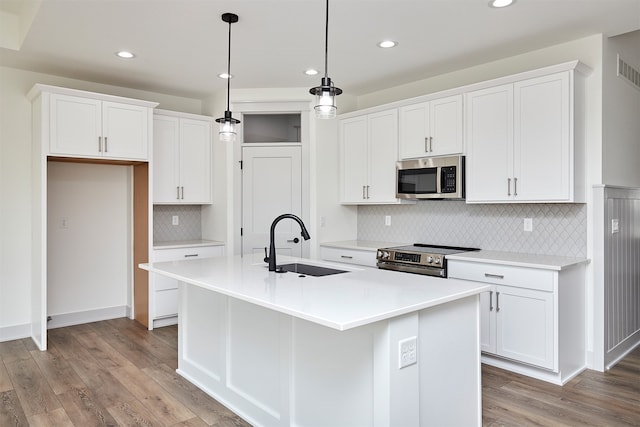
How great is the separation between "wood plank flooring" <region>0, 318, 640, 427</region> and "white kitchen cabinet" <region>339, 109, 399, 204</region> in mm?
2029

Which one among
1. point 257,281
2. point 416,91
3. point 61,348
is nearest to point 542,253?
point 416,91

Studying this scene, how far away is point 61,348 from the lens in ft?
13.0

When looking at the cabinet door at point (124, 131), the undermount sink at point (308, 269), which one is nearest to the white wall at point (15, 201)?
the cabinet door at point (124, 131)

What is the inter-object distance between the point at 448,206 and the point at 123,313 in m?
3.77

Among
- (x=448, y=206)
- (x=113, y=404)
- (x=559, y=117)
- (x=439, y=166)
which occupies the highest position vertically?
(x=559, y=117)

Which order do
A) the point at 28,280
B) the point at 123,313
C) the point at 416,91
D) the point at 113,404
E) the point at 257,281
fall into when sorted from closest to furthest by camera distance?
the point at 257,281 → the point at 113,404 → the point at 28,280 → the point at 416,91 → the point at 123,313

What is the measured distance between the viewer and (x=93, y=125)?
419 centimetres

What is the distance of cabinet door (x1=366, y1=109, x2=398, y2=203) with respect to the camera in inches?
178

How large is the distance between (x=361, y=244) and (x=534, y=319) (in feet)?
6.68

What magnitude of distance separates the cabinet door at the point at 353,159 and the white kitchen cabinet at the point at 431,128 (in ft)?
1.75

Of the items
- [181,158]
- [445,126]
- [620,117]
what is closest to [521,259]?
[445,126]

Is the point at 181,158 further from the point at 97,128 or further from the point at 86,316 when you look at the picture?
the point at 86,316

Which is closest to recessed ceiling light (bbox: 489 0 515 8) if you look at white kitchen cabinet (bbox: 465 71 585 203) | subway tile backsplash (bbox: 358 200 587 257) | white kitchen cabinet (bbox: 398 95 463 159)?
white kitchen cabinet (bbox: 465 71 585 203)

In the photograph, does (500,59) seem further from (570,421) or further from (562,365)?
(570,421)
